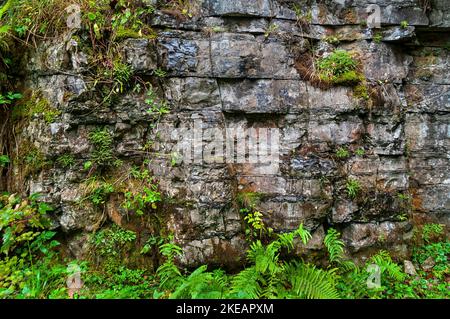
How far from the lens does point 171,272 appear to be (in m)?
4.06

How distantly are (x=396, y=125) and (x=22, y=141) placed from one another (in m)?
6.29

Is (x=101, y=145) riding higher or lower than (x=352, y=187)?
higher

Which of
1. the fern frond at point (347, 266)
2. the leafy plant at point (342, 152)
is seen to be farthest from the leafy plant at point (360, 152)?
the fern frond at point (347, 266)

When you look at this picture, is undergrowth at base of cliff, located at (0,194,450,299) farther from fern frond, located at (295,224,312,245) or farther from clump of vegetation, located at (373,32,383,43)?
clump of vegetation, located at (373,32,383,43)

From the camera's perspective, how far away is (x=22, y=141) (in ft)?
15.9

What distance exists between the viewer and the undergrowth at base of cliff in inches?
152

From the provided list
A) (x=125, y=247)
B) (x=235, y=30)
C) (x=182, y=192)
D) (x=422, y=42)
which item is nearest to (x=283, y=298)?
(x=182, y=192)

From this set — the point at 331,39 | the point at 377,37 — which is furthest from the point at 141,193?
the point at 377,37

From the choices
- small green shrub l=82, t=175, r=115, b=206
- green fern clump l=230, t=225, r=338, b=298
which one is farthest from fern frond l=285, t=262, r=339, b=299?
small green shrub l=82, t=175, r=115, b=206

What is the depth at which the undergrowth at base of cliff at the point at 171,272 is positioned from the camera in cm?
387

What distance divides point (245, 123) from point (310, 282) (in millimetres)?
2530

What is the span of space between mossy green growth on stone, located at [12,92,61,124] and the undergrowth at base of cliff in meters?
1.32

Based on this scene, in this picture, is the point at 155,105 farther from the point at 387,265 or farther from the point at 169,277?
the point at 387,265

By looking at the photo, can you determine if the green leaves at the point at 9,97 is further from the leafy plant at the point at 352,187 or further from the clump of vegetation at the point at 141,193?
the leafy plant at the point at 352,187
